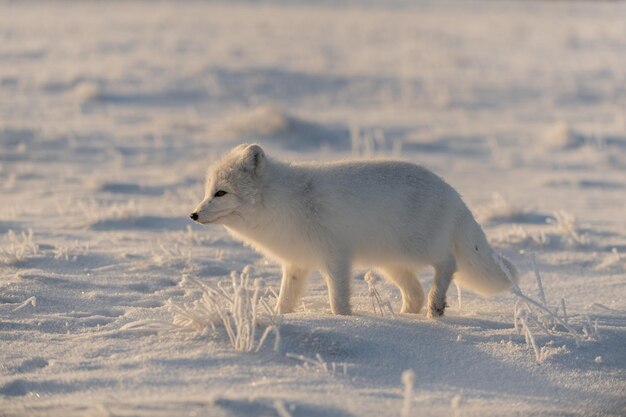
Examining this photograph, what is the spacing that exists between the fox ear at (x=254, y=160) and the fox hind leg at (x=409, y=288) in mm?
1062

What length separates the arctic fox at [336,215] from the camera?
499cm

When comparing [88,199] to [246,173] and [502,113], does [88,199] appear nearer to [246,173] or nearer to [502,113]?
[246,173]

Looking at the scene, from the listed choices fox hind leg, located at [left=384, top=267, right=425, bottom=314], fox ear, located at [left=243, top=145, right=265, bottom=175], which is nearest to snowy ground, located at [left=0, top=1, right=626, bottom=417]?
fox hind leg, located at [left=384, top=267, right=425, bottom=314]

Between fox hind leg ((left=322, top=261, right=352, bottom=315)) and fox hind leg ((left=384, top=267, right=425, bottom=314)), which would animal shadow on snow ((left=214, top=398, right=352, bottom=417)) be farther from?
fox hind leg ((left=384, top=267, right=425, bottom=314))

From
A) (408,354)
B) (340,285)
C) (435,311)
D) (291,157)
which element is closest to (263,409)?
(408,354)

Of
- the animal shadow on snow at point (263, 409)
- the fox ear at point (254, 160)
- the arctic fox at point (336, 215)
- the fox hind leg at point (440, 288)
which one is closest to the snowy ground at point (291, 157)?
the animal shadow on snow at point (263, 409)

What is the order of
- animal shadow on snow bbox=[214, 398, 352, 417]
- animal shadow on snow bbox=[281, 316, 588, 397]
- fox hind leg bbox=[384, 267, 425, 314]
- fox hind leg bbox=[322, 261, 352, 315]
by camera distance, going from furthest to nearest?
1. fox hind leg bbox=[384, 267, 425, 314]
2. fox hind leg bbox=[322, 261, 352, 315]
3. animal shadow on snow bbox=[281, 316, 588, 397]
4. animal shadow on snow bbox=[214, 398, 352, 417]

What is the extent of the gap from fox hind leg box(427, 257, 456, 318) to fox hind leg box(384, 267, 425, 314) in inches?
11.0

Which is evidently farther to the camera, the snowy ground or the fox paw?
the fox paw

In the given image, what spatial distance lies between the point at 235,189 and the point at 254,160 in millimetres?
200

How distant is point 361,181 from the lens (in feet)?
16.7

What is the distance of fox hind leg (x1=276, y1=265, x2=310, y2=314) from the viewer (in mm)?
5254

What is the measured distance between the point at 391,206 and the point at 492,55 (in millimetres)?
16465

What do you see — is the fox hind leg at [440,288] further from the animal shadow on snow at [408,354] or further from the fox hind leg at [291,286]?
the fox hind leg at [291,286]
